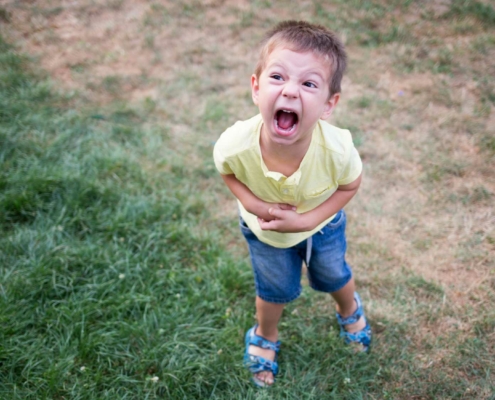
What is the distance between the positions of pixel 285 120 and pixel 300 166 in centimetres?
21

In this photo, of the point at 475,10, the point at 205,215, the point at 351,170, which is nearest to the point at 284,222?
the point at 351,170

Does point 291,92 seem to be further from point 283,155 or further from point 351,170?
point 351,170

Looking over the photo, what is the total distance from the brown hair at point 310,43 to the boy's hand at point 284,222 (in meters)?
0.44

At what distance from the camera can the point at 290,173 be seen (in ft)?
5.69

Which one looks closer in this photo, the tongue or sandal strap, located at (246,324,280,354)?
the tongue

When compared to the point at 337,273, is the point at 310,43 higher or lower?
higher

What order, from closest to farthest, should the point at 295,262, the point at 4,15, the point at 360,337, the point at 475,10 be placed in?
the point at 295,262, the point at 360,337, the point at 475,10, the point at 4,15

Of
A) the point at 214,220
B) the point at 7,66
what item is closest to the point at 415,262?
the point at 214,220

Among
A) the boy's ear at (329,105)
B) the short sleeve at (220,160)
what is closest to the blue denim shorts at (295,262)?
the short sleeve at (220,160)

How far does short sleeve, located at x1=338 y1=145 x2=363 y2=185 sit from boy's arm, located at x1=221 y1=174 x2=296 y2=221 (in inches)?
8.4

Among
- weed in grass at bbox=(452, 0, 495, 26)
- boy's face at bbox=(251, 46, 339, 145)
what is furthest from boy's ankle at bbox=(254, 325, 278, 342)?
weed in grass at bbox=(452, 0, 495, 26)

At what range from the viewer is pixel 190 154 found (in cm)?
351

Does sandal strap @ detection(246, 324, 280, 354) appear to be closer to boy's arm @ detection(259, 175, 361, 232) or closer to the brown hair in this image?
boy's arm @ detection(259, 175, 361, 232)

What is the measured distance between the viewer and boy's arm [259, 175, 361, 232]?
169 centimetres
